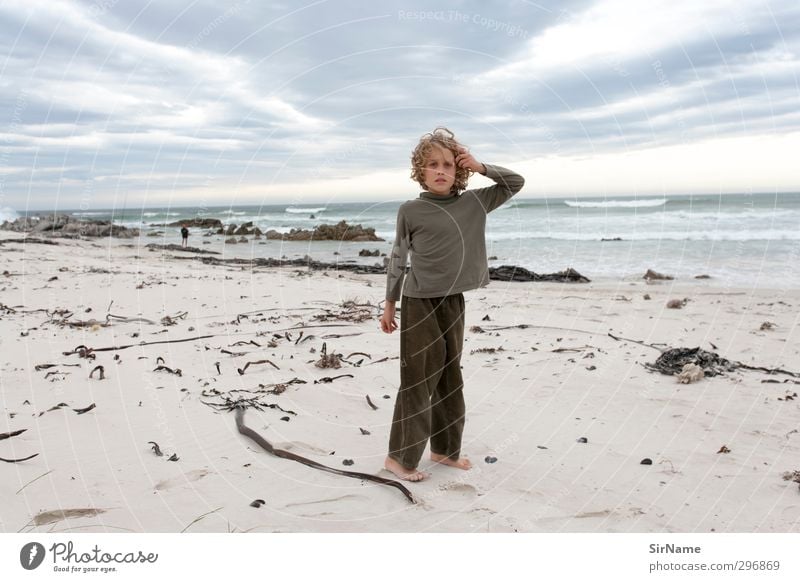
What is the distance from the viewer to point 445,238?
3.75 m

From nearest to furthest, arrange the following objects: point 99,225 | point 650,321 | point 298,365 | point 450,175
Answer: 1. point 450,175
2. point 298,365
3. point 650,321
4. point 99,225

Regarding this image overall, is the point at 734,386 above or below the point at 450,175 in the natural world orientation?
below

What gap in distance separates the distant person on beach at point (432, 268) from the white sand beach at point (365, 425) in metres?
0.40

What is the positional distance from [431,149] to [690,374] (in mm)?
3563

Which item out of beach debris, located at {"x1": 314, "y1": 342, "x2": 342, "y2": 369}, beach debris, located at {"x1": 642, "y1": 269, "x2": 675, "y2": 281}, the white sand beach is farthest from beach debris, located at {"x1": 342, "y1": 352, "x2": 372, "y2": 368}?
beach debris, located at {"x1": 642, "y1": 269, "x2": 675, "y2": 281}

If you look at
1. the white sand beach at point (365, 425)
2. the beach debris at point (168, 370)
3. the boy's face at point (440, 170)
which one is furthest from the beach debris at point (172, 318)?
the boy's face at point (440, 170)

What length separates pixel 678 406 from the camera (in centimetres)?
500

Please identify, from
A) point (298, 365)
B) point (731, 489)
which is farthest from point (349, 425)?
point (731, 489)

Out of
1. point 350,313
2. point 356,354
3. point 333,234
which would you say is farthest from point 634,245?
point 356,354

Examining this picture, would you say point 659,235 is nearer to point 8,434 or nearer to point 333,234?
point 333,234

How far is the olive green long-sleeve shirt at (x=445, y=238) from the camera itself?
3758 mm
